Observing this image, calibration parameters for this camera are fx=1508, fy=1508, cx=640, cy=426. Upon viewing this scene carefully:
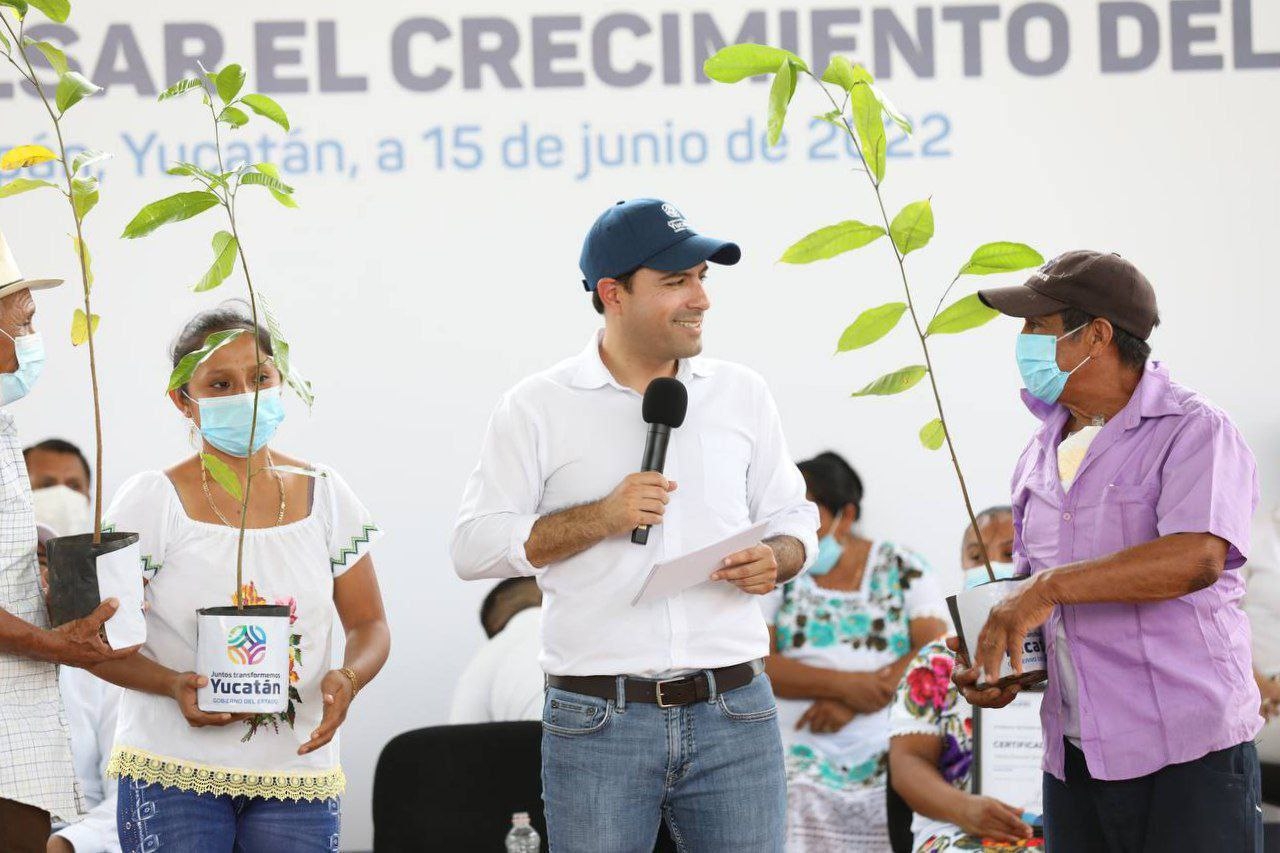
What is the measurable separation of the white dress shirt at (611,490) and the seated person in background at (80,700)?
1.63m

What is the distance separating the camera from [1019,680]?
262 cm

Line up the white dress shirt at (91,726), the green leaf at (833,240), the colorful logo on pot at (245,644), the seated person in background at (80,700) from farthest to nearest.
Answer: the white dress shirt at (91,726), the seated person in background at (80,700), the green leaf at (833,240), the colorful logo on pot at (245,644)

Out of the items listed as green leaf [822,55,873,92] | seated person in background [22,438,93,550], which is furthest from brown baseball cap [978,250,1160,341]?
seated person in background [22,438,93,550]

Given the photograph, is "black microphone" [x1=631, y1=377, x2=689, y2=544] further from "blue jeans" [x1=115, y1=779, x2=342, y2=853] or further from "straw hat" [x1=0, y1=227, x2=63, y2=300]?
"straw hat" [x1=0, y1=227, x2=63, y2=300]

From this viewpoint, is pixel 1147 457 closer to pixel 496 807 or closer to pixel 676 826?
pixel 676 826

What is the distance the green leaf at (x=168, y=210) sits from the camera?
277cm

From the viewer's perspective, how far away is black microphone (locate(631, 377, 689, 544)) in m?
2.67

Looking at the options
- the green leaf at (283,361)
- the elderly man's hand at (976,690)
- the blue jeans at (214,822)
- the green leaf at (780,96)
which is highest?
the green leaf at (780,96)

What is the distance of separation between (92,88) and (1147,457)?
6.41 ft

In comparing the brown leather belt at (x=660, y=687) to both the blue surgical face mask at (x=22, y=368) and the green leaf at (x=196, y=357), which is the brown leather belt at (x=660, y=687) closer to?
the green leaf at (x=196, y=357)

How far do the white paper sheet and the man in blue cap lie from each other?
45 millimetres

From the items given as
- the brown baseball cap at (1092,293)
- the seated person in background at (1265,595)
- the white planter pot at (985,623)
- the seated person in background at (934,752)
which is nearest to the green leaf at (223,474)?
the white planter pot at (985,623)

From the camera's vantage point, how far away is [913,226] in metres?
2.83

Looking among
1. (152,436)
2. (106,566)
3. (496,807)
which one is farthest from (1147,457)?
(152,436)
